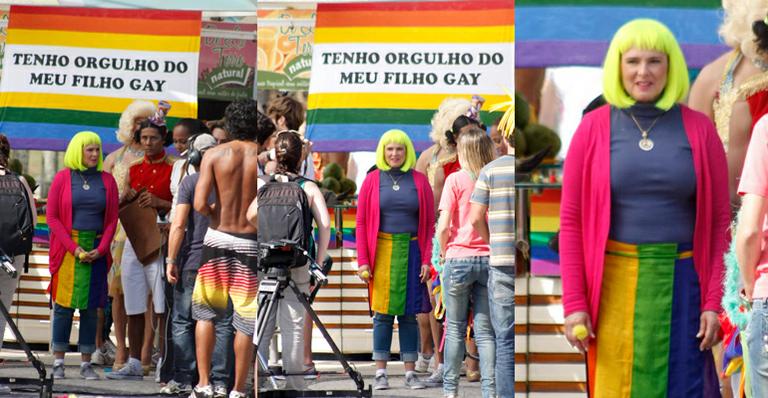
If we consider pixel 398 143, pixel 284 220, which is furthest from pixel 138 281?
pixel 398 143

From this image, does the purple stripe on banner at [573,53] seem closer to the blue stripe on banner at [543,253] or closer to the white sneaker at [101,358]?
the blue stripe on banner at [543,253]

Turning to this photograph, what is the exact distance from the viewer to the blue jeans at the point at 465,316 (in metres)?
4.77

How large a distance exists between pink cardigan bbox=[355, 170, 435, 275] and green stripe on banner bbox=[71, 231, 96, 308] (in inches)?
44.9

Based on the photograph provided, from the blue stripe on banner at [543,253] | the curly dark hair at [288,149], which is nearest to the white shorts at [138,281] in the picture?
the curly dark hair at [288,149]

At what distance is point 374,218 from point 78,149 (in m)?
1.27

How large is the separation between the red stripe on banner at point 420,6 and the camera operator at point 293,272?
56cm

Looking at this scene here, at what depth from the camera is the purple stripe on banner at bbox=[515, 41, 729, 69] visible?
3.48 m

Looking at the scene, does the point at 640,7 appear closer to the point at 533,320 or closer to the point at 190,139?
the point at 533,320

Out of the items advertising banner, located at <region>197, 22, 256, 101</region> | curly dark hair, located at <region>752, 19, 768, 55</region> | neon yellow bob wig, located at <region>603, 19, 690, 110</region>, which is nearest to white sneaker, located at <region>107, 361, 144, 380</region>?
advertising banner, located at <region>197, 22, 256, 101</region>

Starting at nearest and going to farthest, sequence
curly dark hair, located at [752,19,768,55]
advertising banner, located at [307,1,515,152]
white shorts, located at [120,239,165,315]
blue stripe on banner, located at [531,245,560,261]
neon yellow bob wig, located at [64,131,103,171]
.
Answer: curly dark hair, located at [752,19,768,55], blue stripe on banner, located at [531,245,560,261], advertising banner, located at [307,1,515,152], neon yellow bob wig, located at [64,131,103,171], white shorts, located at [120,239,165,315]

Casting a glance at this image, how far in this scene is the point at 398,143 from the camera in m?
4.79

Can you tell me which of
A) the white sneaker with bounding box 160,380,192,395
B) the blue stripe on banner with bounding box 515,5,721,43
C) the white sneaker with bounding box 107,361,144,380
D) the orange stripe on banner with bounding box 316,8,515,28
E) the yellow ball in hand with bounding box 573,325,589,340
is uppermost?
the orange stripe on banner with bounding box 316,8,515,28

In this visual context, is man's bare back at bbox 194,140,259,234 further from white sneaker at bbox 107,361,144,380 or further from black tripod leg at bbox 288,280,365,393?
white sneaker at bbox 107,361,144,380

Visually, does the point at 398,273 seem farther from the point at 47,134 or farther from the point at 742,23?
the point at 742,23
